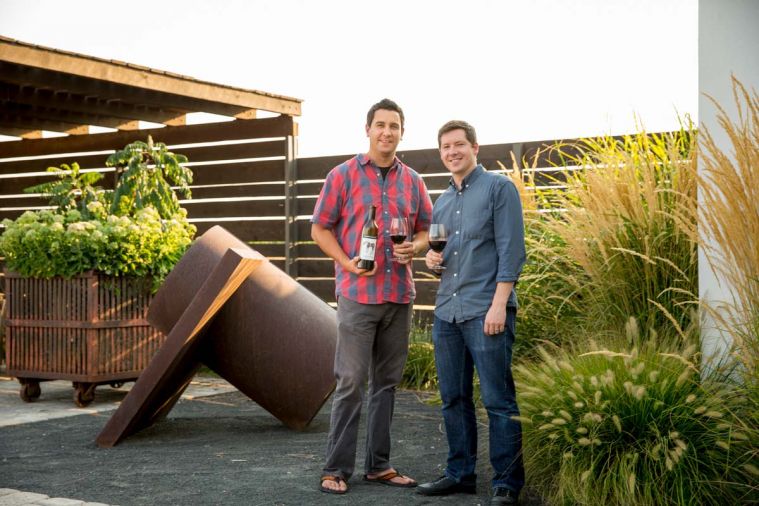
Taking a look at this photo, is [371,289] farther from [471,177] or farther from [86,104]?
[86,104]

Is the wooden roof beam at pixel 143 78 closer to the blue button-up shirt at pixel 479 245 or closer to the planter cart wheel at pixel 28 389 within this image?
the planter cart wheel at pixel 28 389

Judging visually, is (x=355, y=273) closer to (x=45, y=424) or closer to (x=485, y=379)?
(x=485, y=379)

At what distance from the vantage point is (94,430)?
5.16 meters

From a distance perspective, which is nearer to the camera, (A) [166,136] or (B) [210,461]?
(B) [210,461]

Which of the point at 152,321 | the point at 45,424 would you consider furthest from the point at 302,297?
the point at 45,424

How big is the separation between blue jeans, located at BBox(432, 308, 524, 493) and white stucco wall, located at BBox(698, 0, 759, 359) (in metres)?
1.29

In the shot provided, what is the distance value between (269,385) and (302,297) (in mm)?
525

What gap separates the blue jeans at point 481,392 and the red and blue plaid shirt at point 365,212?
0.90 feet

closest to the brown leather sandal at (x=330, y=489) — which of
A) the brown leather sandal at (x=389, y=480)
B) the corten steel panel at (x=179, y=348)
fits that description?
the brown leather sandal at (x=389, y=480)

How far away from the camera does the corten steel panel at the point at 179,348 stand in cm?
438

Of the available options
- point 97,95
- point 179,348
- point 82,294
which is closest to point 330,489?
point 179,348

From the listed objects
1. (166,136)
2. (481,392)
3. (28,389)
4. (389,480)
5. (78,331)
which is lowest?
(28,389)

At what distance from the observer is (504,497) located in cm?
334

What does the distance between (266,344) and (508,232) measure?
196cm
